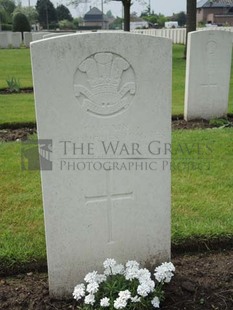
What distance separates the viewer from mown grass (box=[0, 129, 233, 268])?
10.6 ft

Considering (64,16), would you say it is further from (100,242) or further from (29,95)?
(100,242)

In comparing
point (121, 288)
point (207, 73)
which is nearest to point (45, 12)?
point (207, 73)

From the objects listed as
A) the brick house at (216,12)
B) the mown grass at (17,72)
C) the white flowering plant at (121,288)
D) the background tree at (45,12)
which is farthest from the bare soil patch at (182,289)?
the background tree at (45,12)

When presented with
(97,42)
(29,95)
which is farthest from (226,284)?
(29,95)

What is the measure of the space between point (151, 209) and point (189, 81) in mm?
4857

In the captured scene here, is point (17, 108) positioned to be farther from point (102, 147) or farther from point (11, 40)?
point (11, 40)

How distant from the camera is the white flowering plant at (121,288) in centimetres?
224

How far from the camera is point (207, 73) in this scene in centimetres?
710

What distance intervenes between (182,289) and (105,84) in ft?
4.40

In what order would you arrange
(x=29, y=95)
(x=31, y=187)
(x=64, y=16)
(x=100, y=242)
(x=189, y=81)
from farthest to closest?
(x=64, y=16), (x=29, y=95), (x=189, y=81), (x=31, y=187), (x=100, y=242)

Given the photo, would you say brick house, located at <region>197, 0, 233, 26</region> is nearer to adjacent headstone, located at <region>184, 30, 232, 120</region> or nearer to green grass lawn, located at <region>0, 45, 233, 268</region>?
adjacent headstone, located at <region>184, 30, 232, 120</region>

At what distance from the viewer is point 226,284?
2688mm

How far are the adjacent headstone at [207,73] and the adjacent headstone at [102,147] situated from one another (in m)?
4.76

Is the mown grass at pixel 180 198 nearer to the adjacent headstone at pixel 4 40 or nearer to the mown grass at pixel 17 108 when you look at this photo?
the mown grass at pixel 17 108
